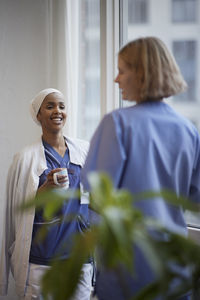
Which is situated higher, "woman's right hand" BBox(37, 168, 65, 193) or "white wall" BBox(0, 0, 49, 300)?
"white wall" BBox(0, 0, 49, 300)

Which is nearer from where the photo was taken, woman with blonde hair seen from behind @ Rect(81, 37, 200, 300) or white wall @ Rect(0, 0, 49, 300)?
woman with blonde hair seen from behind @ Rect(81, 37, 200, 300)

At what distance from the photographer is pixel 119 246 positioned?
92cm

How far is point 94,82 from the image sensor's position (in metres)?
3.04

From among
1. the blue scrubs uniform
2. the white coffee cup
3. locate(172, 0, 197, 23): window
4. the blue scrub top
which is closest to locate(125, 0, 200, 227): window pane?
locate(172, 0, 197, 23): window

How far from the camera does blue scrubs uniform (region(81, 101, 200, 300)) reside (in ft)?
4.60

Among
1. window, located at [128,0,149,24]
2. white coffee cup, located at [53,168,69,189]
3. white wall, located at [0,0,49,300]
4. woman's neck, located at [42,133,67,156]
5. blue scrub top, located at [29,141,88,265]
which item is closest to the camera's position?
white coffee cup, located at [53,168,69,189]

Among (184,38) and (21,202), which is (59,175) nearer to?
(21,202)

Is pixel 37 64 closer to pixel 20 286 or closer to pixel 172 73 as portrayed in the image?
pixel 20 286

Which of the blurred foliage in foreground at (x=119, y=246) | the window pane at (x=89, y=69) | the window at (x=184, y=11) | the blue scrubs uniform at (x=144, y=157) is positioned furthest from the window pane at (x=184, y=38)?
the blurred foliage in foreground at (x=119, y=246)

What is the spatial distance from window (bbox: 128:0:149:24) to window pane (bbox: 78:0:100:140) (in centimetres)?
25

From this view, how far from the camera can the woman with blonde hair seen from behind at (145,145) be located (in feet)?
4.62

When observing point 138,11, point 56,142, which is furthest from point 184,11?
point 56,142

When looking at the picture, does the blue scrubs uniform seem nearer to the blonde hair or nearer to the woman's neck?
the blonde hair

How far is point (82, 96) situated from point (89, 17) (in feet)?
1.76
